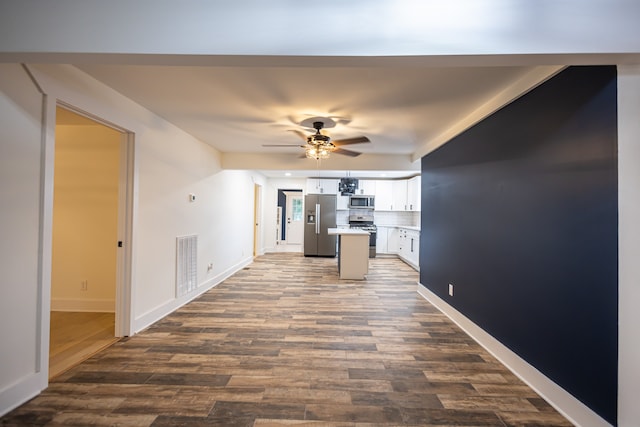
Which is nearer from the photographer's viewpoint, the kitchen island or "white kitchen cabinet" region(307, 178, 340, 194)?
the kitchen island

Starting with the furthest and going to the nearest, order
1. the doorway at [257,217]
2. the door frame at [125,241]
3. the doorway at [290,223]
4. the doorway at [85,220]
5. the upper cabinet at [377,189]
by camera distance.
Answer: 1. the doorway at [290,223]
2. the upper cabinet at [377,189]
3. the doorway at [257,217]
4. the doorway at [85,220]
5. the door frame at [125,241]

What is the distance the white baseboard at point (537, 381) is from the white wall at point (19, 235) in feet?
11.4

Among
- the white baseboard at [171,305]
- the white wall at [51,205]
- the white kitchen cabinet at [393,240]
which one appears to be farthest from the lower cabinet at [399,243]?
the white wall at [51,205]

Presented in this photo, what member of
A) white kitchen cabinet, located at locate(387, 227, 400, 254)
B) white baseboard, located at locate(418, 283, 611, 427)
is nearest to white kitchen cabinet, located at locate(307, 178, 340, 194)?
white kitchen cabinet, located at locate(387, 227, 400, 254)

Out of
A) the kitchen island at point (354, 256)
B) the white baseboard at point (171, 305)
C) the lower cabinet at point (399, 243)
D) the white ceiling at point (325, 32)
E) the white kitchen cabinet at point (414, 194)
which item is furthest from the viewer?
the white kitchen cabinet at point (414, 194)

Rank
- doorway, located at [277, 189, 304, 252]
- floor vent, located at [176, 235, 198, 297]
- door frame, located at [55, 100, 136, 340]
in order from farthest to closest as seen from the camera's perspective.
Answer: doorway, located at [277, 189, 304, 252] → floor vent, located at [176, 235, 198, 297] → door frame, located at [55, 100, 136, 340]

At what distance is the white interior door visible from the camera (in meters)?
8.66

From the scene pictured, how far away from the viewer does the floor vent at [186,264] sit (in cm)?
354

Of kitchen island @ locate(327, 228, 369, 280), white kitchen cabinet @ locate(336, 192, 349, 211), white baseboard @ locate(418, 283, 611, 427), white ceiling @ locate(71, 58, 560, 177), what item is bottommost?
white baseboard @ locate(418, 283, 611, 427)

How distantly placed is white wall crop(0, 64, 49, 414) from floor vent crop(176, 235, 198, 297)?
1.68 metres

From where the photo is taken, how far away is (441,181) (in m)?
3.69

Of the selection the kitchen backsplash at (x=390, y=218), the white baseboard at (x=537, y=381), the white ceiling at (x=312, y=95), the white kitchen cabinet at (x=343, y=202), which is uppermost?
the white ceiling at (x=312, y=95)

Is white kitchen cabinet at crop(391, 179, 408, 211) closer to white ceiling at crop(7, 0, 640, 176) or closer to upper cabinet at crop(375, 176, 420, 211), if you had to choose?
upper cabinet at crop(375, 176, 420, 211)

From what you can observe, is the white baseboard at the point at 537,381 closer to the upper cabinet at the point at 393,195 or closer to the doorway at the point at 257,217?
the upper cabinet at the point at 393,195
